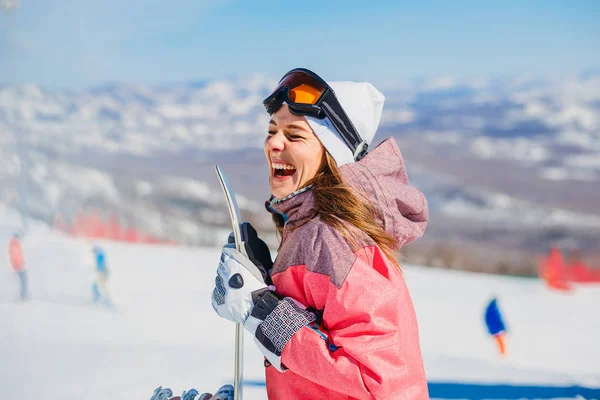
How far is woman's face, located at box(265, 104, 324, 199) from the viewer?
67.7 inches

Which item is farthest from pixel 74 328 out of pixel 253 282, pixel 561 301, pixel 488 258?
pixel 488 258

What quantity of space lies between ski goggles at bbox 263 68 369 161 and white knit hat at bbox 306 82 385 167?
0.02 meters

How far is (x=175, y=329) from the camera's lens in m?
5.77

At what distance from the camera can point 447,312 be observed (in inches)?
270

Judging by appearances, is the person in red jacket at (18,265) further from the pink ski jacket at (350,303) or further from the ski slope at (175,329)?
the pink ski jacket at (350,303)

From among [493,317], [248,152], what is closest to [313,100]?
[493,317]

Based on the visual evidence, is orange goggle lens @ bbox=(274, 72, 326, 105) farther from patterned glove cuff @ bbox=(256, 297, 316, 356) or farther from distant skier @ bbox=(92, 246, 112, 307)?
distant skier @ bbox=(92, 246, 112, 307)

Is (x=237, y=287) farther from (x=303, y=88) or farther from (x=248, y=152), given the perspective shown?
(x=248, y=152)

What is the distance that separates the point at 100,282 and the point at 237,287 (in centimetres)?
547

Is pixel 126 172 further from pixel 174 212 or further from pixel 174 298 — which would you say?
pixel 174 298

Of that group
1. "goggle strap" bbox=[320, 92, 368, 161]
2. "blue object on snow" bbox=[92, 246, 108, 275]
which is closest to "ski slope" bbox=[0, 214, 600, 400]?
"blue object on snow" bbox=[92, 246, 108, 275]

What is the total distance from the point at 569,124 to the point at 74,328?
59.3 ft

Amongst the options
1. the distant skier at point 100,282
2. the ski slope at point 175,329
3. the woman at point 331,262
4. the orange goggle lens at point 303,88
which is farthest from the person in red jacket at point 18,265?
the orange goggle lens at point 303,88

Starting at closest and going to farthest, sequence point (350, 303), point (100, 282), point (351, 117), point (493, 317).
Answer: point (350, 303) → point (351, 117) → point (493, 317) → point (100, 282)
